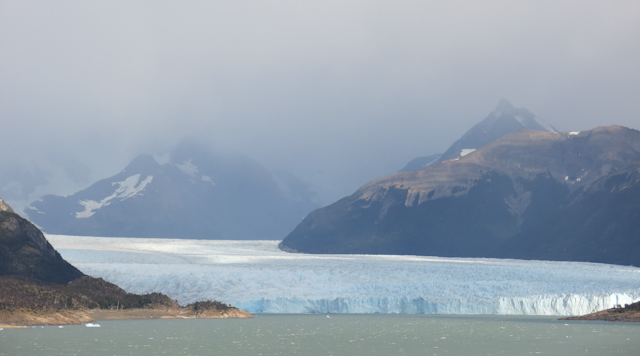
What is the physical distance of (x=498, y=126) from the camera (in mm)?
163250

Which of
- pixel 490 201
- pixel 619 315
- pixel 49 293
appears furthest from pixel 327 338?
pixel 490 201

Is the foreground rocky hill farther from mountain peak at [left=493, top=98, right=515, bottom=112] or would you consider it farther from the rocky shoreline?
mountain peak at [left=493, top=98, right=515, bottom=112]

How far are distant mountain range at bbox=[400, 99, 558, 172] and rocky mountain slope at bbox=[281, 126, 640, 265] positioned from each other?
44.4 m

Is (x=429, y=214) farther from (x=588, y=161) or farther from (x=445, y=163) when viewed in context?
(x=588, y=161)

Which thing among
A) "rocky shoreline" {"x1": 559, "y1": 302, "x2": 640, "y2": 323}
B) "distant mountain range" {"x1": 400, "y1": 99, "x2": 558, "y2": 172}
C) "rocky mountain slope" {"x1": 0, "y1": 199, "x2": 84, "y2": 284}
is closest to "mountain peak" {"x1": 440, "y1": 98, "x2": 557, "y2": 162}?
"distant mountain range" {"x1": 400, "y1": 99, "x2": 558, "y2": 172}

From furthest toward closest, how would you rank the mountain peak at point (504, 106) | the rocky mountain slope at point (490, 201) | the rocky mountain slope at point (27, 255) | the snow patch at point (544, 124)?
the mountain peak at point (504, 106) < the snow patch at point (544, 124) < the rocky mountain slope at point (490, 201) < the rocky mountain slope at point (27, 255)

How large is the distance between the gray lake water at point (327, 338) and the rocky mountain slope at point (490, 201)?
6052 cm

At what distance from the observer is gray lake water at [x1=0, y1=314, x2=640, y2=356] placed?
21469 mm

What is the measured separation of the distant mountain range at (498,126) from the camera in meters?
160

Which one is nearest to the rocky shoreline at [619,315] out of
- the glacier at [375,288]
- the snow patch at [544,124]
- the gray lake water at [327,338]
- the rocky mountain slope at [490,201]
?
the glacier at [375,288]

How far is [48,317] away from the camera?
32.9 meters

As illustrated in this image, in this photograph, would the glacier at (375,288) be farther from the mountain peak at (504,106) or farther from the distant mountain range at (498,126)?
the mountain peak at (504,106)

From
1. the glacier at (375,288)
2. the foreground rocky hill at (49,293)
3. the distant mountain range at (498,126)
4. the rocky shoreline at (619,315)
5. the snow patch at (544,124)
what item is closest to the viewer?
the foreground rocky hill at (49,293)

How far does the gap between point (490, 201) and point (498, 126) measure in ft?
201
